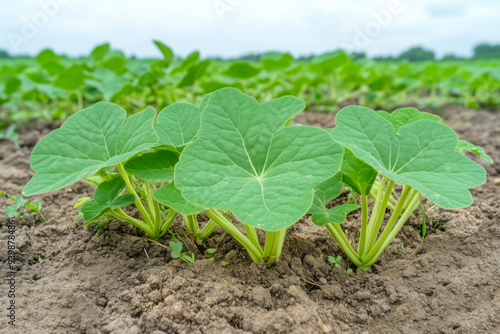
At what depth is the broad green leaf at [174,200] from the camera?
4.16ft

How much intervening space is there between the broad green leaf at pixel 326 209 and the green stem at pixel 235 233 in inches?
9.7

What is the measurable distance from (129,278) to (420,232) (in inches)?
49.4

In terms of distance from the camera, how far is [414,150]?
1322 millimetres

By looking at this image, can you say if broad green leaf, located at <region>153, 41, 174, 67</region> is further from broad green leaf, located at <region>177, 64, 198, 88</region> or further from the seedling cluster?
the seedling cluster

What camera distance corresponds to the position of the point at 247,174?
1209mm

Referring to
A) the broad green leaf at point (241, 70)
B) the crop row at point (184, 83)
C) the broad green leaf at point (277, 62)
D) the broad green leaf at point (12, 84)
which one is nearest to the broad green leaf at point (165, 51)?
the crop row at point (184, 83)

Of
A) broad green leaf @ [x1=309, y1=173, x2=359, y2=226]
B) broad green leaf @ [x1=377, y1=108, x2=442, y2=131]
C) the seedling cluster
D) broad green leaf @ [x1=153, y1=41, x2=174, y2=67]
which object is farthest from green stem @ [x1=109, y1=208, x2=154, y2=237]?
broad green leaf @ [x1=153, y1=41, x2=174, y2=67]

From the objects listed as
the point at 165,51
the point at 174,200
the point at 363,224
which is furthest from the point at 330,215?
the point at 165,51

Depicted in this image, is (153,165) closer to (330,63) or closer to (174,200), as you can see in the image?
(174,200)

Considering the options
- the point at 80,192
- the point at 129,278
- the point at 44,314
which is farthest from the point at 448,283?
the point at 80,192

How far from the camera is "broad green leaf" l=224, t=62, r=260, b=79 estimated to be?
4.06 m

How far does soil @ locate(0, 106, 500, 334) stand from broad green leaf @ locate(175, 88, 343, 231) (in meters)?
0.35

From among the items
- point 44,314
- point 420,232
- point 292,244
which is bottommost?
point 420,232

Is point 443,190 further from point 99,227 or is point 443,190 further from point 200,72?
point 200,72
